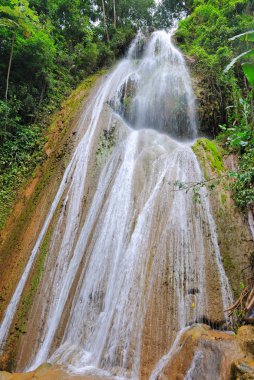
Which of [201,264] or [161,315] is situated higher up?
[201,264]

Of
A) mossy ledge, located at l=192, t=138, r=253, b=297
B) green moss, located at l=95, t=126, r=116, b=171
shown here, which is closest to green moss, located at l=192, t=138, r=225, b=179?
mossy ledge, located at l=192, t=138, r=253, b=297

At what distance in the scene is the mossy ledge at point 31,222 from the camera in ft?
19.0

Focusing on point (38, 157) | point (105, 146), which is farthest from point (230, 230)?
point (38, 157)

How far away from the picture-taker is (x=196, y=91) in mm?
10109

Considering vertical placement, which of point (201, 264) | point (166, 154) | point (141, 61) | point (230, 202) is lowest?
point (201, 264)

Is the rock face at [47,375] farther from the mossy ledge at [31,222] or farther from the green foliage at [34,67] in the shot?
the green foliage at [34,67]

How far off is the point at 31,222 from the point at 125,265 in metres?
3.28

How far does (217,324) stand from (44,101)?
10305 millimetres

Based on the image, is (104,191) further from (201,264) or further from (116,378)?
(116,378)

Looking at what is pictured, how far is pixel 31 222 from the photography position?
7.32m

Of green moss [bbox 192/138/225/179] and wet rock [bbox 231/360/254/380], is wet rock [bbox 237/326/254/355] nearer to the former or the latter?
wet rock [bbox 231/360/254/380]

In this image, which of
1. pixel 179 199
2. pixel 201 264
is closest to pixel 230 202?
pixel 179 199

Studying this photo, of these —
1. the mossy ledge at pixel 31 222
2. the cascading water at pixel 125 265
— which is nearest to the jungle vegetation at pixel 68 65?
the mossy ledge at pixel 31 222

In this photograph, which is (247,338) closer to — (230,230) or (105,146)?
(230,230)
